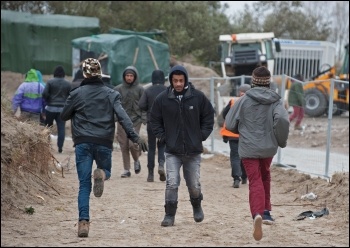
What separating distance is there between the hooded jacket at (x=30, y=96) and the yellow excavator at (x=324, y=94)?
16.8ft

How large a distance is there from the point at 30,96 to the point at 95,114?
8078 mm

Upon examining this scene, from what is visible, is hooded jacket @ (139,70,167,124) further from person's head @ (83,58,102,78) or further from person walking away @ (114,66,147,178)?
person's head @ (83,58,102,78)

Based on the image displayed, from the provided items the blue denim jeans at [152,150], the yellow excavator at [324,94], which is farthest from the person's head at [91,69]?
the yellow excavator at [324,94]

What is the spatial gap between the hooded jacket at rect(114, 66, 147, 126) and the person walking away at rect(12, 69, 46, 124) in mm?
2808

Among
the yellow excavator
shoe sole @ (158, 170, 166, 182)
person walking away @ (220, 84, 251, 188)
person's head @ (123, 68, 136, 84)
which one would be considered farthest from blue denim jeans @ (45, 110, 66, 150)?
the yellow excavator

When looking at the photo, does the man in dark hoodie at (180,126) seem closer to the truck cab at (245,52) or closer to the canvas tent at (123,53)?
the canvas tent at (123,53)

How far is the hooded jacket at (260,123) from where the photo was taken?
858 centimetres

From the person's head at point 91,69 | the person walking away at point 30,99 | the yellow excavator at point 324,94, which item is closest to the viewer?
the person's head at point 91,69

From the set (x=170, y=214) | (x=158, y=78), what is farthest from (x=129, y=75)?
(x=170, y=214)

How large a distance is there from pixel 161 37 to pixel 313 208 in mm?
20814

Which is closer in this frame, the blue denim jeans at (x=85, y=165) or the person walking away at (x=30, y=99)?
the blue denim jeans at (x=85, y=165)

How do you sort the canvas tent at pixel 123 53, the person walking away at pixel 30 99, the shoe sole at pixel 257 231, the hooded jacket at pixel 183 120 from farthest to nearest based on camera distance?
the canvas tent at pixel 123 53
the person walking away at pixel 30 99
the hooded jacket at pixel 183 120
the shoe sole at pixel 257 231

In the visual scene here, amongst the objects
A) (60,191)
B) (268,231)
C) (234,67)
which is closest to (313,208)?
(268,231)

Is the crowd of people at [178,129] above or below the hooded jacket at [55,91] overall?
above
